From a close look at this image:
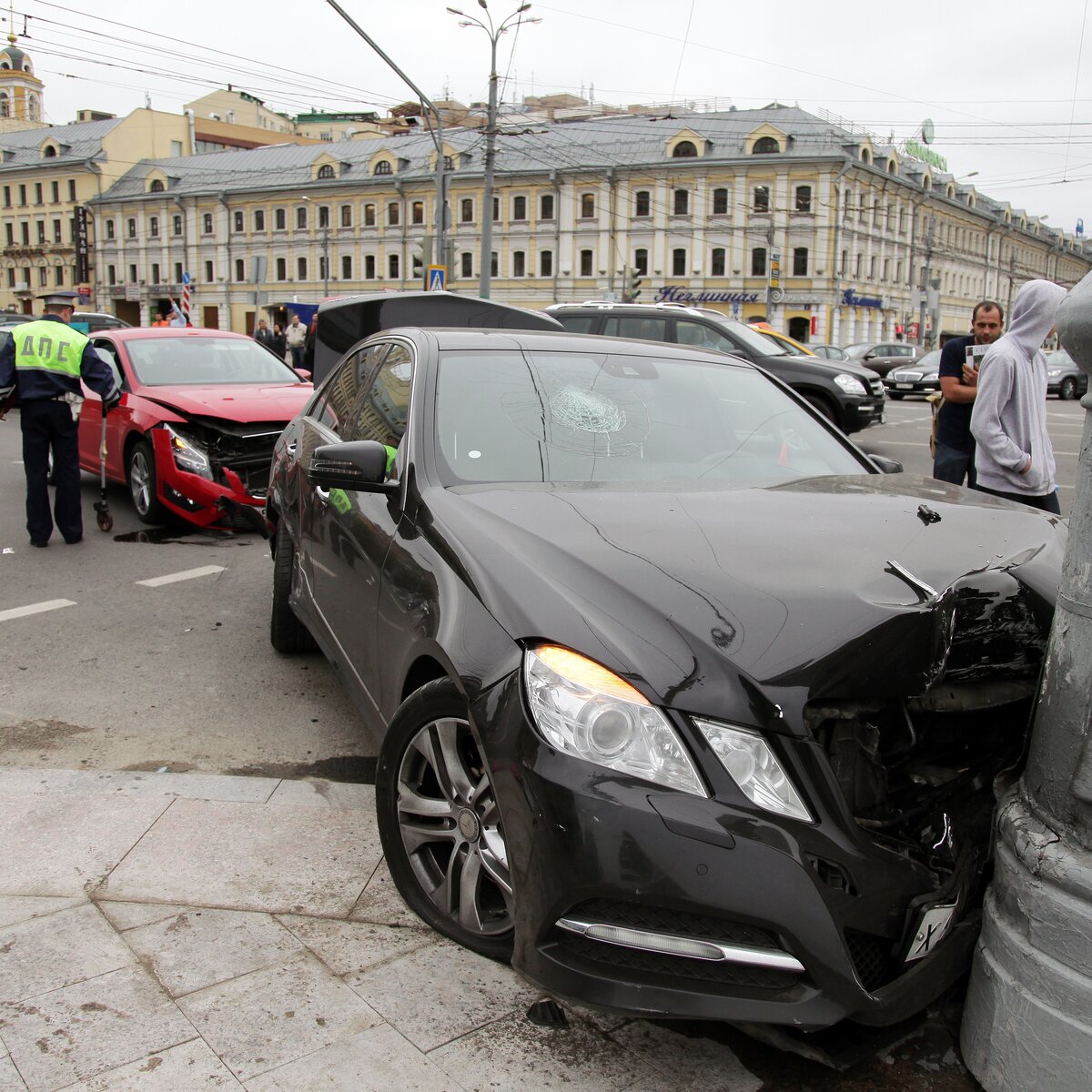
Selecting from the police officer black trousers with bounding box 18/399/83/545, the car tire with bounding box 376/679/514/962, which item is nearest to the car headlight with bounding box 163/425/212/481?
the police officer black trousers with bounding box 18/399/83/545

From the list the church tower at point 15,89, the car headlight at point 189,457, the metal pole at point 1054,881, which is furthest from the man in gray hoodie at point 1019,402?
the church tower at point 15,89

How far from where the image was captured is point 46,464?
310 inches

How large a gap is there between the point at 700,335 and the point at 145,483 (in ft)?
25.9

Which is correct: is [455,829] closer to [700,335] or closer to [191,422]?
[191,422]

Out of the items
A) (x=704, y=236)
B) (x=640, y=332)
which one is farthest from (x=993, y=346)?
(x=704, y=236)

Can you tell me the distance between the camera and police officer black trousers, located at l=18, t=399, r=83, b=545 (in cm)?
782

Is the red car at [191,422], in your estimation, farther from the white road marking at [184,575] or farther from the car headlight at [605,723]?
the car headlight at [605,723]

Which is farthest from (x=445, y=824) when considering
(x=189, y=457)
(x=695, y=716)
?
(x=189, y=457)

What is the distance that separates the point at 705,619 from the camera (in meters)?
2.19

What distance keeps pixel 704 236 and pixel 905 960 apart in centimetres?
6729

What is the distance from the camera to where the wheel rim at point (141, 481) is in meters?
8.58

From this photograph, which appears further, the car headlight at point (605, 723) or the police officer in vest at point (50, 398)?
the police officer in vest at point (50, 398)

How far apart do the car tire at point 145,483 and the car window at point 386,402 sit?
15.6 ft

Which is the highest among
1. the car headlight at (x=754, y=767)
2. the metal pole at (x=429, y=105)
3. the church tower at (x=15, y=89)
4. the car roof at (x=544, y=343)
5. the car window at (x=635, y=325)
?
the church tower at (x=15, y=89)
